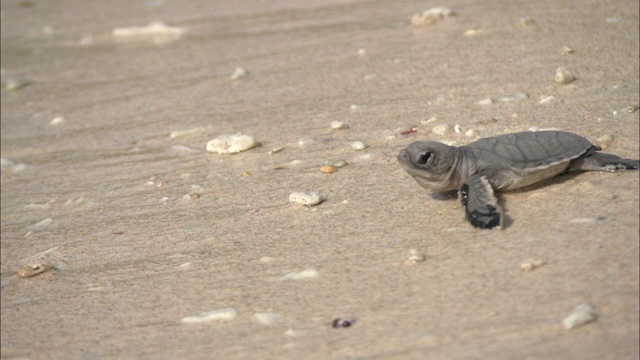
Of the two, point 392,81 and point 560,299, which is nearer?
point 560,299

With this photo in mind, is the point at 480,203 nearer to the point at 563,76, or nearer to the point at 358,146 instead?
the point at 358,146

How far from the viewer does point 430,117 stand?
12.7ft

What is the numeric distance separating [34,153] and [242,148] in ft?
4.55

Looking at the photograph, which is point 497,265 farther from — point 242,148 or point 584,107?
point 242,148

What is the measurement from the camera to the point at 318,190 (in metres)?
3.37

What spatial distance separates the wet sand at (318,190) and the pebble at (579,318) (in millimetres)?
26

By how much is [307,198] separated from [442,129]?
0.78m

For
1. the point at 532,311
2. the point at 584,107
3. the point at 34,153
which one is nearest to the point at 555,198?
the point at 532,311

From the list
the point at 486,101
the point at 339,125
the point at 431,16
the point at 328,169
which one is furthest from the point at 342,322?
the point at 431,16

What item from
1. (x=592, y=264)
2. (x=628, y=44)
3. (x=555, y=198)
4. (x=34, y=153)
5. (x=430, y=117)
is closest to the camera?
(x=592, y=264)

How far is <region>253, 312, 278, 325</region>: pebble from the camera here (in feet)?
8.31

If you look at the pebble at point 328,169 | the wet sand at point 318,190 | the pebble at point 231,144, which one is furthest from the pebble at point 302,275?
the pebble at point 231,144

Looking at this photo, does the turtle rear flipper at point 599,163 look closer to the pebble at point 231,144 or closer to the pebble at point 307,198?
the pebble at point 307,198

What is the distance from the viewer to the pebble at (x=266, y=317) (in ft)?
8.31
